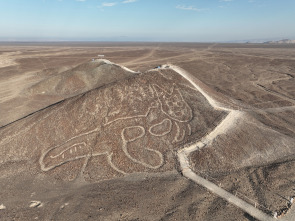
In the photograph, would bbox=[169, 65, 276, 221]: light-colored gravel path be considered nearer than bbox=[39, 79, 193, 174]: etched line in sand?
Yes

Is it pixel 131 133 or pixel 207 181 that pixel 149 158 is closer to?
pixel 131 133

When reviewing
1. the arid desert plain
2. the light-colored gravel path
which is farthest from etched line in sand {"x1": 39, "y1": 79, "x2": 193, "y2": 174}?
the light-colored gravel path

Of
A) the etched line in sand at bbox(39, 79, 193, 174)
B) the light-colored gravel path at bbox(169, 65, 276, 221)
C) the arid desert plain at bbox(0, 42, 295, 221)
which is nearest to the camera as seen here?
the light-colored gravel path at bbox(169, 65, 276, 221)

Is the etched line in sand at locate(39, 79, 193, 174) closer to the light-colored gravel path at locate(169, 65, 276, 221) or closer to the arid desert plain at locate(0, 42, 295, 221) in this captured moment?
the arid desert plain at locate(0, 42, 295, 221)

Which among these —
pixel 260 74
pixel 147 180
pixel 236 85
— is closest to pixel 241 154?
pixel 147 180

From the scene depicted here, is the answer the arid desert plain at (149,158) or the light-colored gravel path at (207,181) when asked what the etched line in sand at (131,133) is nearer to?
the arid desert plain at (149,158)

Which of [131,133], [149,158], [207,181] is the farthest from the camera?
[131,133]

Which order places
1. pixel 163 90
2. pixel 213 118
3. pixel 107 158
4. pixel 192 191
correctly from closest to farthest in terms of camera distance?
pixel 192 191 → pixel 107 158 → pixel 213 118 → pixel 163 90

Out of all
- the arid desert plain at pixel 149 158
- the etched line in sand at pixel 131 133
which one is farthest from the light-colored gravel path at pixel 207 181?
the etched line in sand at pixel 131 133

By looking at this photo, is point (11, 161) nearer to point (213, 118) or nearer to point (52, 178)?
point (52, 178)

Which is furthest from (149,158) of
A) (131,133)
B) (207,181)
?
(207,181)

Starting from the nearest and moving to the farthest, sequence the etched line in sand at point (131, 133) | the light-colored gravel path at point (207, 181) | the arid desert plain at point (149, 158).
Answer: the light-colored gravel path at point (207, 181)
the arid desert plain at point (149, 158)
the etched line in sand at point (131, 133)
